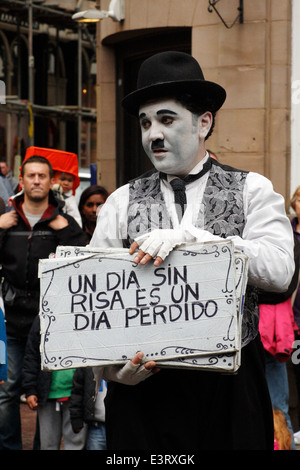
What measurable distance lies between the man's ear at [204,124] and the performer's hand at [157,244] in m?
0.55

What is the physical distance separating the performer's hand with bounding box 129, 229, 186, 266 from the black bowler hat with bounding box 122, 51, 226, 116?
616 mm

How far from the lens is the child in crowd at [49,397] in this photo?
6.50m

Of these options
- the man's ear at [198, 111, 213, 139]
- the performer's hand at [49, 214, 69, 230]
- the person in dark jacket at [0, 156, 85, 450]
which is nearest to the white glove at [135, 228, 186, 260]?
the man's ear at [198, 111, 213, 139]

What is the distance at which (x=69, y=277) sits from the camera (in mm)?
3732

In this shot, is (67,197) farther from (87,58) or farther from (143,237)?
(87,58)

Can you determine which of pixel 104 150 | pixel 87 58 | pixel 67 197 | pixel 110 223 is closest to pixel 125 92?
pixel 104 150

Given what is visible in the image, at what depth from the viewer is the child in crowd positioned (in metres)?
6.50

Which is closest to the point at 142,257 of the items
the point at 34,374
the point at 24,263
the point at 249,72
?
the point at 34,374

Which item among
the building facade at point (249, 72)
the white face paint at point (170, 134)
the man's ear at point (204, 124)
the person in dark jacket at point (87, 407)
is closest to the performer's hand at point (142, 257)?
the white face paint at point (170, 134)

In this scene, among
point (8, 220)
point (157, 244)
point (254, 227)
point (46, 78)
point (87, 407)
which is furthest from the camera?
point (46, 78)

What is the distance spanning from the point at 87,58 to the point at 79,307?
23.5 meters

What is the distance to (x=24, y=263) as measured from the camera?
702cm

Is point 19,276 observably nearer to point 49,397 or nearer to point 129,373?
point 49,397

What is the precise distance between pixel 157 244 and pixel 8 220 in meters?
3.73
